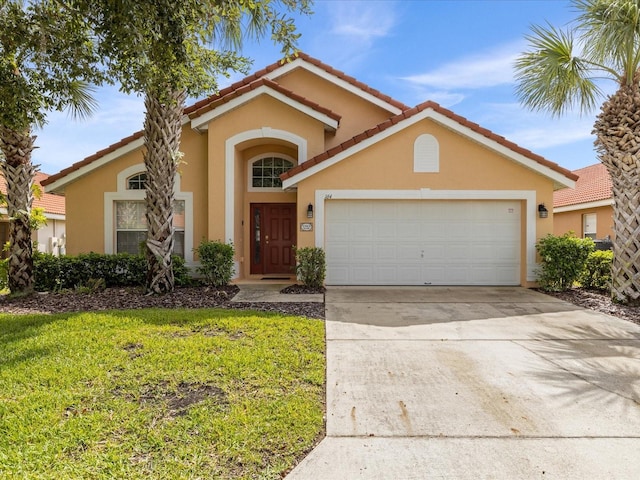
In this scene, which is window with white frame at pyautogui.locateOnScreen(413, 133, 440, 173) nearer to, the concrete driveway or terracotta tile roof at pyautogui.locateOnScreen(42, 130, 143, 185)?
the concrete driveway

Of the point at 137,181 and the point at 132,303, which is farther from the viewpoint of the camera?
the point at 137,181

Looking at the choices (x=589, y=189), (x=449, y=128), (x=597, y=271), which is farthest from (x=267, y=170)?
(x=589, y=189)

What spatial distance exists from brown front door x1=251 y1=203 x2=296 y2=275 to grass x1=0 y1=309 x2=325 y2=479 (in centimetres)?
688

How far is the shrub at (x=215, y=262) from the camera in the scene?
10.8 metres

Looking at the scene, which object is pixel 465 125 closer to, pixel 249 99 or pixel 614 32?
pixel 614 32

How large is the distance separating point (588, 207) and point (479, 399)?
17.7 metres

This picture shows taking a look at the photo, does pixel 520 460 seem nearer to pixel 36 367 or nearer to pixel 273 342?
pixel 273 342

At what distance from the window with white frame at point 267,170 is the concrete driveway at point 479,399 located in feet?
22.7

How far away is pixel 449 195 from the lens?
439 inches

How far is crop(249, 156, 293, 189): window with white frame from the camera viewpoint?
43.5ft

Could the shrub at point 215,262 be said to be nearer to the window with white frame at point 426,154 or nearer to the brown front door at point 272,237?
the brown front door at point 272,237

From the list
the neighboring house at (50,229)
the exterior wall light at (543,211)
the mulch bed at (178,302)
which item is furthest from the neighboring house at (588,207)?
the neighboring house at (50,229)

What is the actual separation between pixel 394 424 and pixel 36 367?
428 cm

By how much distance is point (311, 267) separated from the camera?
34.9 ft
